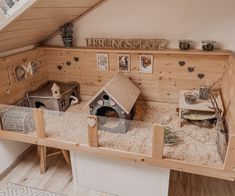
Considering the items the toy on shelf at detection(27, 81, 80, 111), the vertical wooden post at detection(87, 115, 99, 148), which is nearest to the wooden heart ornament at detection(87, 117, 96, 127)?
the vertical wooden post at detection(87, 115, 99, 148)

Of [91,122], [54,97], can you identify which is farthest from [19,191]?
[91,122]

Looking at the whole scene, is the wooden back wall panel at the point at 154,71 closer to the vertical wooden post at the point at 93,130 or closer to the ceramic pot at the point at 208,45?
the ceramic pot at the point at 208,45

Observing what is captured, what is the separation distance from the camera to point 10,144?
210 cm

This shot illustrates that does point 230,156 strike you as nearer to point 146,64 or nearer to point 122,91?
point 122,91

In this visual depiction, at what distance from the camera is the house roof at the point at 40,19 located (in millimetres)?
1485

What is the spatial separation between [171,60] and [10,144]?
1.70 m

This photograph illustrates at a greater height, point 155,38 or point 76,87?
point 155,38

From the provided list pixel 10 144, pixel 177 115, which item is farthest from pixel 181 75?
pixel 10 144

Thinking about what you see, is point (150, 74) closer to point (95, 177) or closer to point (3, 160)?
point (95, 177)

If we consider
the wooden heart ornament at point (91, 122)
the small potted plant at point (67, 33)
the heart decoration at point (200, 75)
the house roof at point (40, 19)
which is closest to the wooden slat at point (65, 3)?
the house roof at point (40, 19)

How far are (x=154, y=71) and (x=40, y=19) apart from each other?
1.12m

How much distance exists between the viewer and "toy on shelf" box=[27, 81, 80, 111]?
2115mm

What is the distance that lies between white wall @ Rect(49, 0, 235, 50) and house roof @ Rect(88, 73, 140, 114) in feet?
1.59

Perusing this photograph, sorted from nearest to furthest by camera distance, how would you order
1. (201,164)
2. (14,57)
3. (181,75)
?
1. (201,164)
2. (14,57)
3. (181,75)
